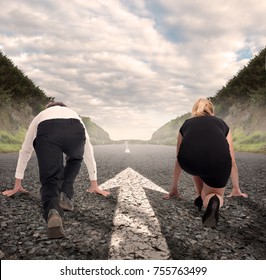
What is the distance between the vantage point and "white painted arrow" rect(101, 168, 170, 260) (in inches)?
95.5

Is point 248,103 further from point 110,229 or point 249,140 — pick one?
point 110,229

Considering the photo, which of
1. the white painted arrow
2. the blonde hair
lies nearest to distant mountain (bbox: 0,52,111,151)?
the white painted arrow

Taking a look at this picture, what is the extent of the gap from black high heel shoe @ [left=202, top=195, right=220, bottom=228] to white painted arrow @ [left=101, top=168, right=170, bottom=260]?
491 mm

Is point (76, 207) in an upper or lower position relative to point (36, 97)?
lower

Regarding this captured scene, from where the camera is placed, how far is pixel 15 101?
27422 millimetres

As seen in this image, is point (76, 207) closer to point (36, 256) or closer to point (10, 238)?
point (10, 238)

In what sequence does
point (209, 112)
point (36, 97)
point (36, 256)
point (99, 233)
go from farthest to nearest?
point (36, 97) < point (209, 112) < point (99, 233) < point (36, 256)

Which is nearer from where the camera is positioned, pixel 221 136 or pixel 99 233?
pixel 99 233

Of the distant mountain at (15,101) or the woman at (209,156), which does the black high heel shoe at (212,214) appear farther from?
the distant mountain at (15,101)

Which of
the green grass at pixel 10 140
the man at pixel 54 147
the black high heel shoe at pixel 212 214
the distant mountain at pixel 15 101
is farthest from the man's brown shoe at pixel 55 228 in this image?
the distant mountain at pixel 15 101

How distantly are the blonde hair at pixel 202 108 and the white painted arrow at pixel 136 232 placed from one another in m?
1.31
